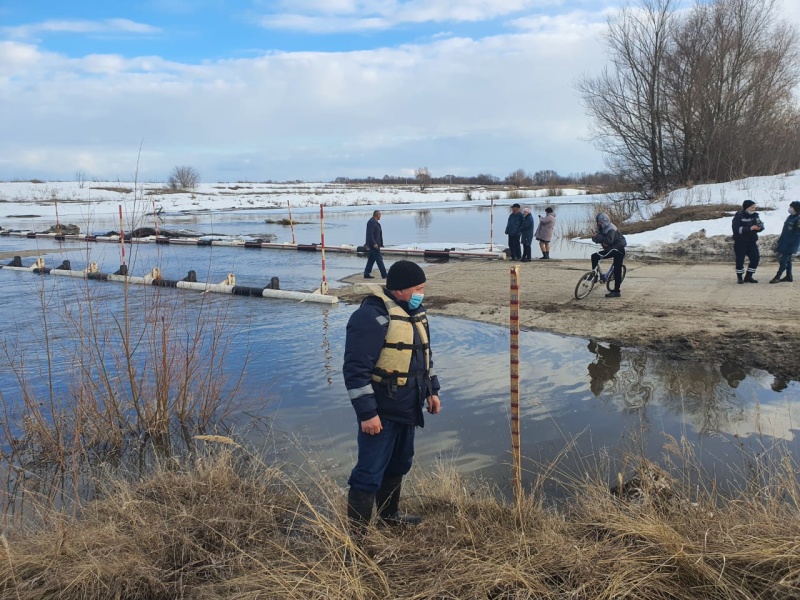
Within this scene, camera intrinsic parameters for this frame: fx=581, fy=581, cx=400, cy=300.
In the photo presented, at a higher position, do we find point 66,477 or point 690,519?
point 690,519

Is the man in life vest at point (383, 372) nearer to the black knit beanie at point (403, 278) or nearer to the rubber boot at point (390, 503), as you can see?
the black knit beanie at point (403, 278)

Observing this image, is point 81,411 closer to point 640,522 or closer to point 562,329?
point 640,522

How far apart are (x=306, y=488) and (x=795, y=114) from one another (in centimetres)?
3343

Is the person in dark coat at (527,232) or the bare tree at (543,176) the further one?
the bare tree at (543,176)

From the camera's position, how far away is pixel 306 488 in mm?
4645

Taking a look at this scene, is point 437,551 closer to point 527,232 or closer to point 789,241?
point 789,241

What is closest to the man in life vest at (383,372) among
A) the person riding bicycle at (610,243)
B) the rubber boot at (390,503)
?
the rubber boot at (390,503)

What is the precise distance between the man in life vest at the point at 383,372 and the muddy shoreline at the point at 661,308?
17.5 feet

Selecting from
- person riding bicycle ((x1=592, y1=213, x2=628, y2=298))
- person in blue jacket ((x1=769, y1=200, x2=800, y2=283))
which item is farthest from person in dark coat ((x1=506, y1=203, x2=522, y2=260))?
person in blue jacket ((x1=769, y1=200, x2=800, y2=283))

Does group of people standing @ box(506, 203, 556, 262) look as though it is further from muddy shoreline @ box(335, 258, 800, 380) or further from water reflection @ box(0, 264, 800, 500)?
water reflection @ box(0, 264, 800, 500)

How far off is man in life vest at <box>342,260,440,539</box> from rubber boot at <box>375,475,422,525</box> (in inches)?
6.3

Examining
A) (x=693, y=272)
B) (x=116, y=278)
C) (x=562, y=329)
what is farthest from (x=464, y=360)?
(x=116, y=278)

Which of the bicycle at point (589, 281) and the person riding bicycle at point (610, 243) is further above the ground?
the person riding bicycle at point (610, 243)

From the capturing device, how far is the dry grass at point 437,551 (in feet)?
9.24
